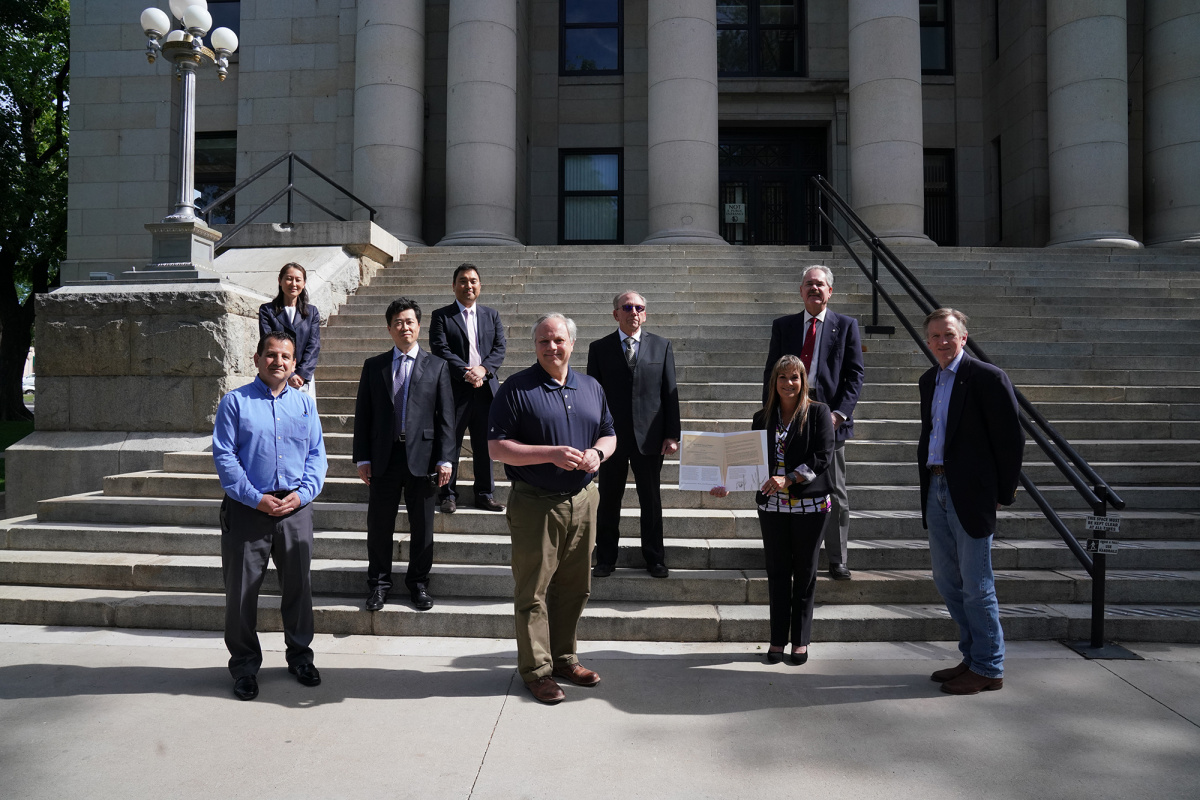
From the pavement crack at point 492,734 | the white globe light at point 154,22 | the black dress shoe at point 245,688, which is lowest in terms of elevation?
the pavement crack at point 492,734

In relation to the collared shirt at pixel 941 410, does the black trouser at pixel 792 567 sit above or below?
below

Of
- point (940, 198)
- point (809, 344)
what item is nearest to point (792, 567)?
point (809, 344)

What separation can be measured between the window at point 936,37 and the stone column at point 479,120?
10.5 meters

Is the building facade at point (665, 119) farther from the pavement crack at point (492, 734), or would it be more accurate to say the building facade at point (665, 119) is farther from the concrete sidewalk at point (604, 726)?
the pavement crack at point (492, 734)

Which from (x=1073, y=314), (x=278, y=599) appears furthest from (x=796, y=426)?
(x=1073, y=314)

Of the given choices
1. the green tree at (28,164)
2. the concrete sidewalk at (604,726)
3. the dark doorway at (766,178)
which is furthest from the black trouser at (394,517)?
the green tree at (28,164)

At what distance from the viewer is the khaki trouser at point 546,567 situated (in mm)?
4277

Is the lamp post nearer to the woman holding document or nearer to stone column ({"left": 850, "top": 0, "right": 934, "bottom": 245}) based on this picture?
the woman holding document

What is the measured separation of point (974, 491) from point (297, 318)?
5.21m

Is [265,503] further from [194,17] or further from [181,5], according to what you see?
[181,5]

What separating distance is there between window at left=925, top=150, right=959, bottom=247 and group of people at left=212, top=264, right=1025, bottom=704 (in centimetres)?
1557

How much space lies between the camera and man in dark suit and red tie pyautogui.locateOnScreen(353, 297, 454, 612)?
5.36 metres

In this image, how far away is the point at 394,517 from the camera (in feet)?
17.7

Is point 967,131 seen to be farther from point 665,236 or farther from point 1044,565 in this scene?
point 1044,565
